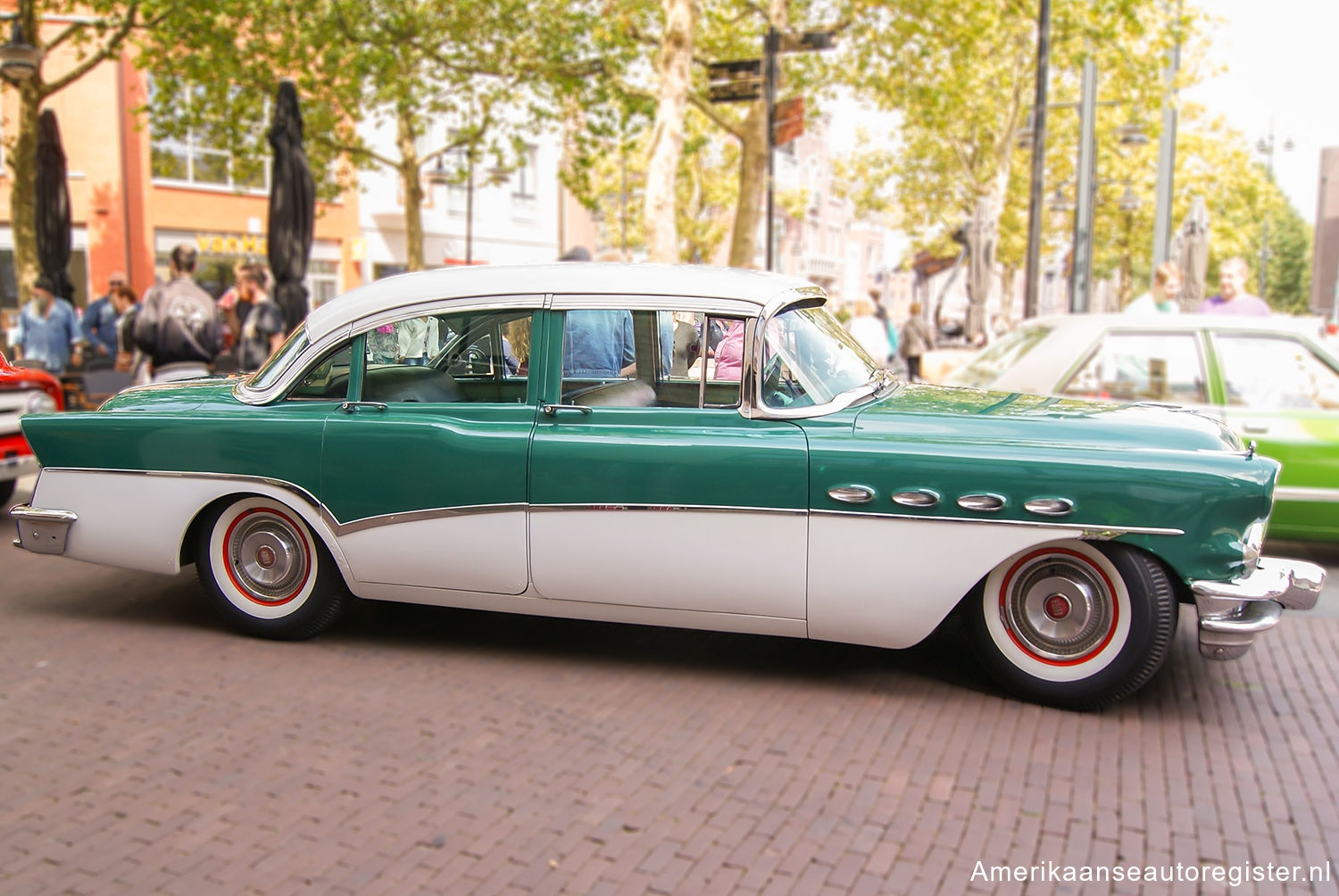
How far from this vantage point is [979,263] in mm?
21047

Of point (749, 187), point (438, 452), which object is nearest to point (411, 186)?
point (749, 187)

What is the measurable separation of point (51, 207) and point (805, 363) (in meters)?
12.1

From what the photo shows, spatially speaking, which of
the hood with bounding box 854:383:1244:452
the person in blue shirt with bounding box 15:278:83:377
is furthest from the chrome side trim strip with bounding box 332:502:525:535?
the person in blue shirt with bounding box 15:278:83:377

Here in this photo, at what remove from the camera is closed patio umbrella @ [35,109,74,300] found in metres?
13.2

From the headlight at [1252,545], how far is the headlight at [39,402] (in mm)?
7724

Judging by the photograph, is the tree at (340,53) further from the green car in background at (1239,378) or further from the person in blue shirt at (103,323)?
the green car in background at (1239,378)

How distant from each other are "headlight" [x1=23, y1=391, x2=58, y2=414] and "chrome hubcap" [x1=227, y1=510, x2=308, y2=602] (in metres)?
3.73

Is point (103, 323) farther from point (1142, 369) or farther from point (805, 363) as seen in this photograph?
point (1142, 369)

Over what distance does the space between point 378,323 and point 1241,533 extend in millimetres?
3692

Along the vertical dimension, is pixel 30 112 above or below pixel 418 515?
above

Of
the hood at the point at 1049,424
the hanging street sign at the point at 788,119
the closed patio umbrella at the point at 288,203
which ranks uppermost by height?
the hanging street sign at the point at 788,119

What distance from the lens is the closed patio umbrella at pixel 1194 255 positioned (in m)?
19.8

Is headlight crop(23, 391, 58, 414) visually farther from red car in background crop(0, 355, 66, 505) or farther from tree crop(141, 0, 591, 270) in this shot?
tree crop(141, 0, 591, 270)

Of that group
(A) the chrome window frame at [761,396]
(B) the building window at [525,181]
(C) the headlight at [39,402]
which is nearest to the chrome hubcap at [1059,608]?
(A) the chrome window frame at [761,396]
